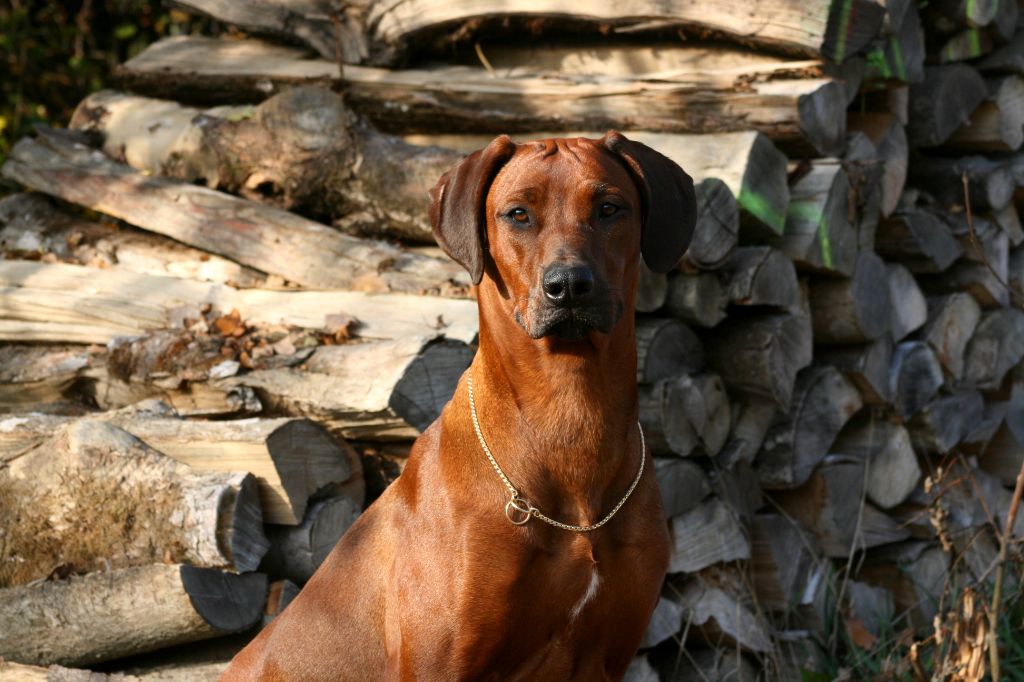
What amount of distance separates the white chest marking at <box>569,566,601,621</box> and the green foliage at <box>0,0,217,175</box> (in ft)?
21.9

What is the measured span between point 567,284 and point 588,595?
0.74 meters

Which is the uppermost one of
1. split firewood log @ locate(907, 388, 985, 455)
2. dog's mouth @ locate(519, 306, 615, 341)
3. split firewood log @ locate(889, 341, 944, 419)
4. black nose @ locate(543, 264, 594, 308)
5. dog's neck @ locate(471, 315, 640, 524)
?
black nose @ locate(543, 264, 594, 308)

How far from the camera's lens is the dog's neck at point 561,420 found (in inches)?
112

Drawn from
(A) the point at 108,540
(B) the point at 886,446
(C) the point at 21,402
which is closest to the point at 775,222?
(B) the point at 886,446

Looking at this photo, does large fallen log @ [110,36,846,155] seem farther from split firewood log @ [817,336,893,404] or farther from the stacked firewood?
split firewood log @ [817,336,893,404]

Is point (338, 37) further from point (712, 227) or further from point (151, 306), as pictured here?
point (712, 227)

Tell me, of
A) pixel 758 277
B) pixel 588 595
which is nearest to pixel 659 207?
pixel 588 595

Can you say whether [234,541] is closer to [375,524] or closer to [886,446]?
[375,524]

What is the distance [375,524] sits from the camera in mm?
3053

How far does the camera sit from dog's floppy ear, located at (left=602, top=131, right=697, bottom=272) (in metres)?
2.92

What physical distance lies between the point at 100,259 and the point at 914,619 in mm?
4035

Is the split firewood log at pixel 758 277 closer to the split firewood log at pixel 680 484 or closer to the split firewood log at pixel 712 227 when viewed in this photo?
the split firewood log at pixel 712 227

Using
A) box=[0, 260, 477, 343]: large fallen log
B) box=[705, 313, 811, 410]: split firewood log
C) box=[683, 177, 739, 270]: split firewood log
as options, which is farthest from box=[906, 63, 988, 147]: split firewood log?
box=[0, 260, 477, 343]: large fallen log

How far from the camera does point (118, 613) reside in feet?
11.6
